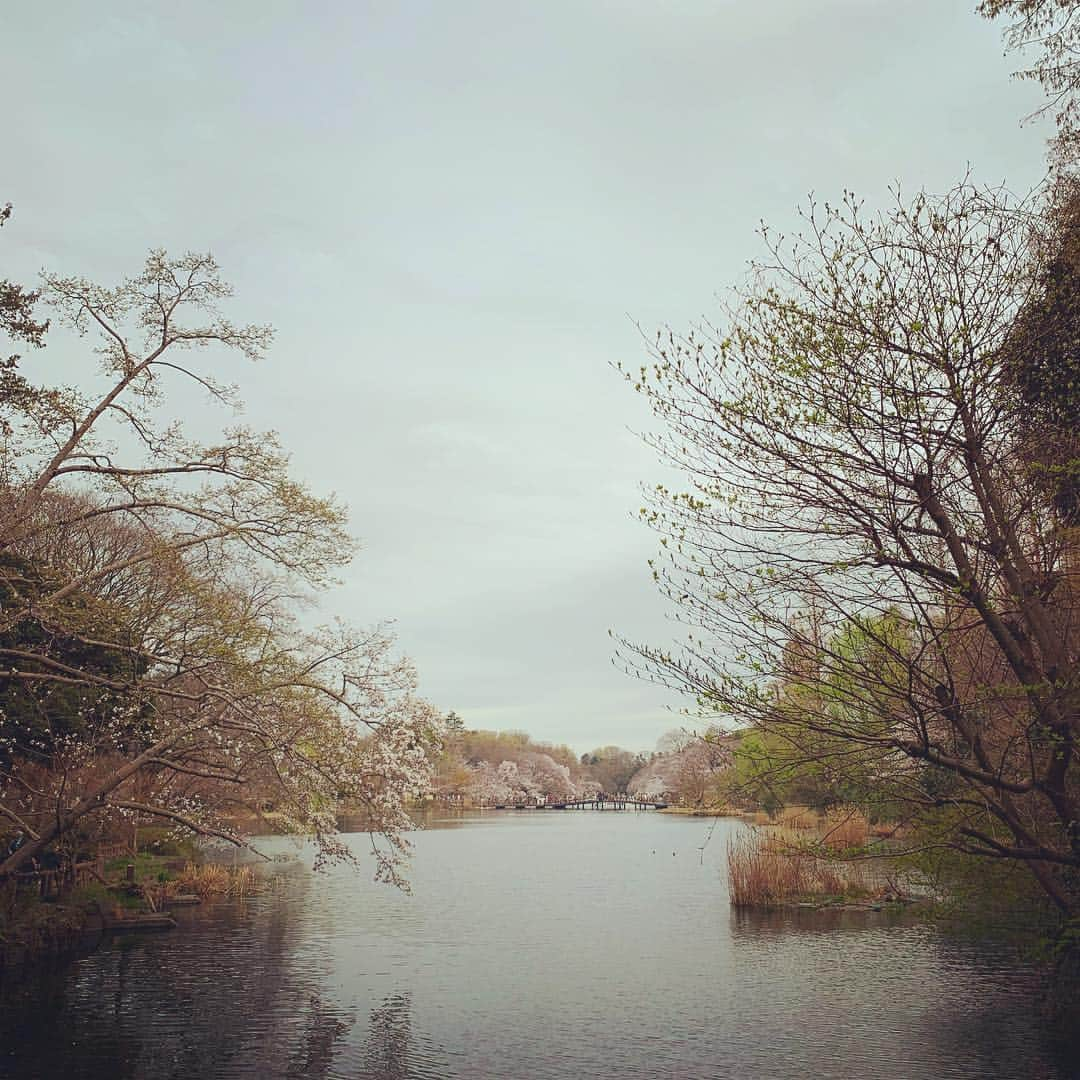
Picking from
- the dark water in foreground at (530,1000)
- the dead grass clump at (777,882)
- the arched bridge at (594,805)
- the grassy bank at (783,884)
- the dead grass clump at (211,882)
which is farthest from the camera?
the arched bridge at (594,805)

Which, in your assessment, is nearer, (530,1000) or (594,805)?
(530,1000)

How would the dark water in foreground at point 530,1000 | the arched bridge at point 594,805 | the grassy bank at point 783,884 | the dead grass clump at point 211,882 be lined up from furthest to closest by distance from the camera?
the arched bridge at point 594,805, the dead grass clump at point 211,882, the grassy bank at point 783,884, the dark water in foreground at point 530,1000

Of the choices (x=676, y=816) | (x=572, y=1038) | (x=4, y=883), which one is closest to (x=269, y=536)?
(x=4, y=883)

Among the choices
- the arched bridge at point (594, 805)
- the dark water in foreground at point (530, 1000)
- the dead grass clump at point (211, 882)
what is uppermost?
the arched bridge at point (594, 805)

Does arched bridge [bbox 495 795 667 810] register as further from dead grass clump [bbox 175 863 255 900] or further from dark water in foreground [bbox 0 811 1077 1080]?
dark water in foreground [bbox 0 811 1077 1080]

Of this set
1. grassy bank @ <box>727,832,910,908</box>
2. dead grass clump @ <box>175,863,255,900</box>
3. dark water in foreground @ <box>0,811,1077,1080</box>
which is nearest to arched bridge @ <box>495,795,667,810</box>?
dead grass clump @ <box>175,863,255,900</box>

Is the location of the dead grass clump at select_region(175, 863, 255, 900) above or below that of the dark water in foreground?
above

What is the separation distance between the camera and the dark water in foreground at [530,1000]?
13906mm

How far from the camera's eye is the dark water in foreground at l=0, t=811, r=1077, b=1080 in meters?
13.9

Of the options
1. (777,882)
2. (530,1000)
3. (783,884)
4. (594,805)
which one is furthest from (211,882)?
(594,805)

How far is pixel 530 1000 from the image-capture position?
59.2 ft

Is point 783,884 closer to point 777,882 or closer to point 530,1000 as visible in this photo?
point 777,882

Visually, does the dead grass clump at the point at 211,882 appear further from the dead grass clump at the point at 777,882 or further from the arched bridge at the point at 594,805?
the arched bridge at the point at 594,805

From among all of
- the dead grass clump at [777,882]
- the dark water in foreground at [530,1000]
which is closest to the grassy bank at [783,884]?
the dead grass clump at [777,882]
